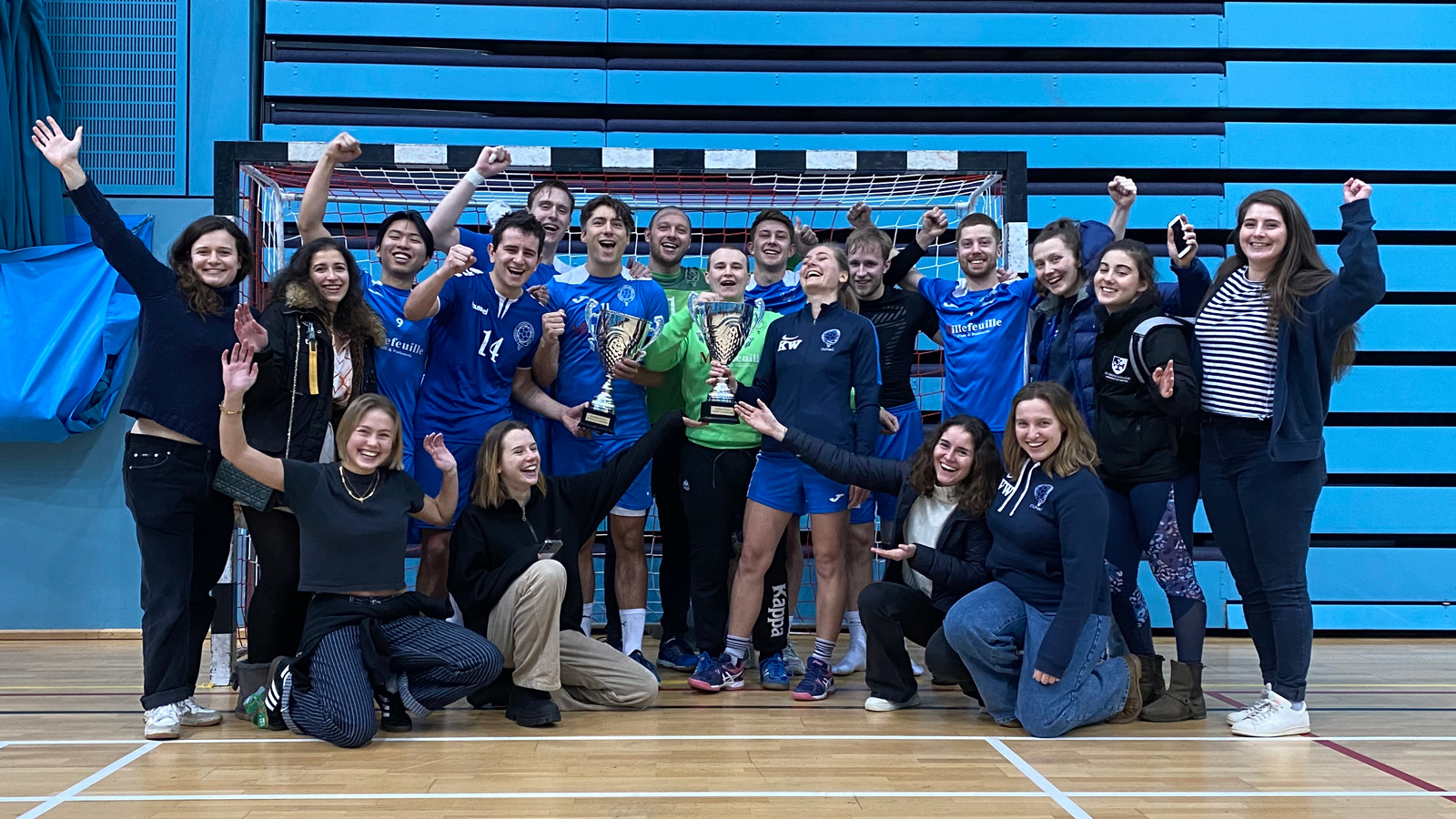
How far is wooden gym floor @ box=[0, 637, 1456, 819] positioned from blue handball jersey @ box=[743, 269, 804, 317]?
1.59 metres

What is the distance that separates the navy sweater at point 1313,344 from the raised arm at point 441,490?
8.63 ft

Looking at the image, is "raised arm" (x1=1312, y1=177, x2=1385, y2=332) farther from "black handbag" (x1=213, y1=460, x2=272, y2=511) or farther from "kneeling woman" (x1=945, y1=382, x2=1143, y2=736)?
"black handbag" (x1=213, y1=460, x2=272, y2=511)

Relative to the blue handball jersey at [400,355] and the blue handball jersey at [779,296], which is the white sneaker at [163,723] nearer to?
the blue handball jersey at [400,355]

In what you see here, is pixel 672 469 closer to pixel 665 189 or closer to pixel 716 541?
pixel 716 541

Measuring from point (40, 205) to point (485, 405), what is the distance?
310cm

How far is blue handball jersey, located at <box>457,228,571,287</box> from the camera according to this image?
452cm

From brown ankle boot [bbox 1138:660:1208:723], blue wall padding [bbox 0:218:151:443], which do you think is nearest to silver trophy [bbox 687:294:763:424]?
brown ankle boot [bbox 1138:660:1208:723]

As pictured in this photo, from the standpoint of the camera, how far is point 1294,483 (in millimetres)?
3473

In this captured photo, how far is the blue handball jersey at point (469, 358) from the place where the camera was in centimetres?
417

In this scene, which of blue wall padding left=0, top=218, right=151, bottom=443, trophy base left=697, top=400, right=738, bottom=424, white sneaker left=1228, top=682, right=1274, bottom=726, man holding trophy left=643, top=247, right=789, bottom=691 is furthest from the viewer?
blue wall padding left=0, top=218, right=151, bottom=443

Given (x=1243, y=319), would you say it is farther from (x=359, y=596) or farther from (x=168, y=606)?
(x=168, y=606)

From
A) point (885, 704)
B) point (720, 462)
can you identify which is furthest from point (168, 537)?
point (885, 704)

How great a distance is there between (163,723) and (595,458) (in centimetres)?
173

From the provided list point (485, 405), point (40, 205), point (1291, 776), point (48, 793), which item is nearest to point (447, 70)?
point (40, 205)
